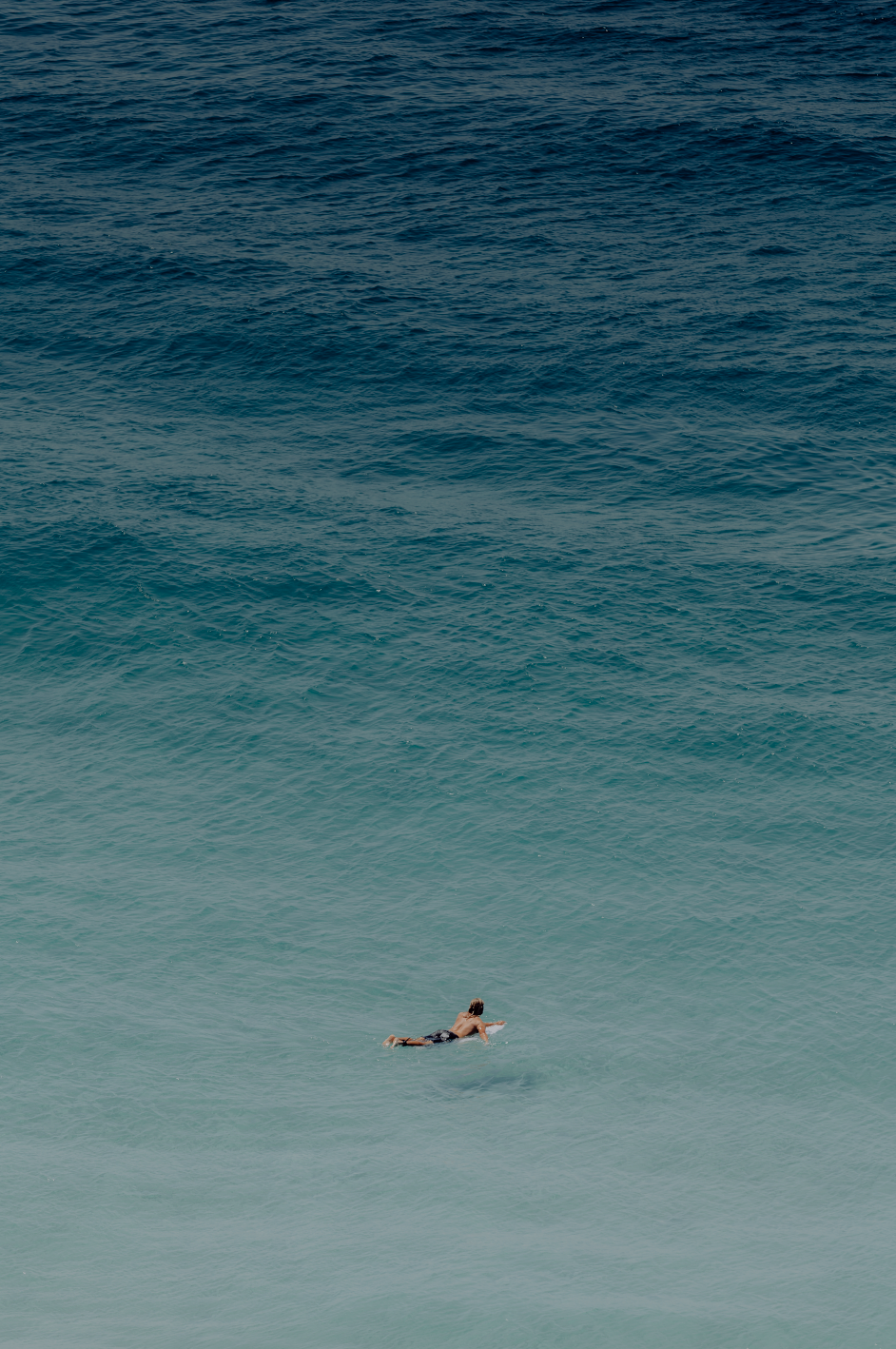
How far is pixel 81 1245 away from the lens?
118ft

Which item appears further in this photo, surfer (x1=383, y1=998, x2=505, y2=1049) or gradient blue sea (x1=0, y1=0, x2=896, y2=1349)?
surfer (x1=383, y1=998, x2=505, y2=1049)

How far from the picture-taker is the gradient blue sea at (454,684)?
121 ft

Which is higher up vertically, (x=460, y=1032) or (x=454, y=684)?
(x=454, y=684)

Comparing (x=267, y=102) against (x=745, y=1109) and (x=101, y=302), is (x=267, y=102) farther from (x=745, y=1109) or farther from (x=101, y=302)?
(x=745, y=1109)

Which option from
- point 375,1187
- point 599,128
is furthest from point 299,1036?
point 599,128

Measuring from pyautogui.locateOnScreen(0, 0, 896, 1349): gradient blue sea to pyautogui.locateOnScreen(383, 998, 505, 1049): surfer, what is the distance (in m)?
0.55

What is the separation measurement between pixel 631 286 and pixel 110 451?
3217cm

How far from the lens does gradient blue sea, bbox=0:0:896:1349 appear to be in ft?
121

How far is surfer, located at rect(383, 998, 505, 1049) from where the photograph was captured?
4194 centimetres

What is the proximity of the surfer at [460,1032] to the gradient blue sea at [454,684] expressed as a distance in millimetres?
546

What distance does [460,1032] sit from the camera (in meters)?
42.2

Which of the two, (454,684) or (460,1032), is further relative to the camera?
(454,684)

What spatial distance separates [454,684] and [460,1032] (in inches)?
802

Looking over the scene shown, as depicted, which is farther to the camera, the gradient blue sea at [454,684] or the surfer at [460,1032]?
the surfer at [460,1032]
